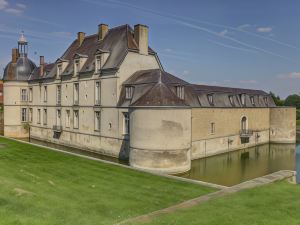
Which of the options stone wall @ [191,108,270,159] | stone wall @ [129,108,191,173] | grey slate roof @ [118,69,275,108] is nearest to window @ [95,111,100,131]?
grey slate roof @ [118,69,275,108]

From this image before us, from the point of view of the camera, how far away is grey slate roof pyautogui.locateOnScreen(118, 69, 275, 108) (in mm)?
19094

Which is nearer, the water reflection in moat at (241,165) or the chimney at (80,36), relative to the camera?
the water reflection in moat at (241,165)

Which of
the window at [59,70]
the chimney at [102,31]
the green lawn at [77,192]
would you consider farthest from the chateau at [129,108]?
the green lawn at [77,192]

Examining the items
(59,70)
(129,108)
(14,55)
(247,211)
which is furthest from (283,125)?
(14,55)

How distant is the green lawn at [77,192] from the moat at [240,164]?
578 centimetres

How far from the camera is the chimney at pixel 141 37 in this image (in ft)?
81.5

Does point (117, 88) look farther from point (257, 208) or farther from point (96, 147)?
point (257, 208)

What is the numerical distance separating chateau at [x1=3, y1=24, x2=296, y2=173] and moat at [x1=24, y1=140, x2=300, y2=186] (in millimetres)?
899

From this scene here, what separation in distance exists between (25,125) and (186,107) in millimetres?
23939

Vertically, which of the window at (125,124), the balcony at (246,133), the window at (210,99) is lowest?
the balcony at (246,133)

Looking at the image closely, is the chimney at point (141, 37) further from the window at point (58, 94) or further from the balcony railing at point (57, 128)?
the balcony railing at point (57, 128)

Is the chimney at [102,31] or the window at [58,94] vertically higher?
the chimney at [102,31]

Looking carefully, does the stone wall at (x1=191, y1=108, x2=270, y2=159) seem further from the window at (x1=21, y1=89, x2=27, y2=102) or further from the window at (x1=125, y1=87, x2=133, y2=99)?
the window at (x1=21, y1=89, x2=27, y2=102)

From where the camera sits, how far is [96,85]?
25719mm
